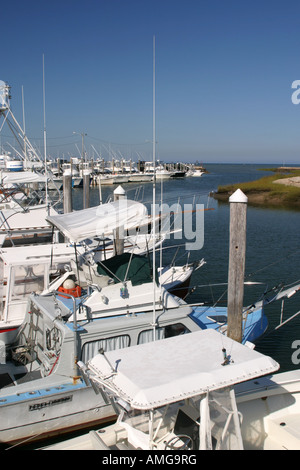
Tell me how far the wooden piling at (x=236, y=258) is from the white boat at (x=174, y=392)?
247 cm

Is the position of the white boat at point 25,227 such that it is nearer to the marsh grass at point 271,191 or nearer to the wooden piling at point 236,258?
the wooden piling at point 236,258

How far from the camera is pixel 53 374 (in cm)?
916

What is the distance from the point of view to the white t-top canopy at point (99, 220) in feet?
33.9

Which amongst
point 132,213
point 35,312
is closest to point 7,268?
point 35,312

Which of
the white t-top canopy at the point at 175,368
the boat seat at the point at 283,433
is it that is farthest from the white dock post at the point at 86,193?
the boat seat at the point at 283,433

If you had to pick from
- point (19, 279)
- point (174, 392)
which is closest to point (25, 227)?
point (19, 279)

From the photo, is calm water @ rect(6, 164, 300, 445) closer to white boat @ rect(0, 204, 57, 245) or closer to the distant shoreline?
white boat @ rect(0, 204, 57, 245)

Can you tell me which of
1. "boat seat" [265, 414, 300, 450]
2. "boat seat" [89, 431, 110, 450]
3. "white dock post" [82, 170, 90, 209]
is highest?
"white dock post" [82, 170, 90, 209]

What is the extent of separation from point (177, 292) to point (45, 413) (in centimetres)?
803

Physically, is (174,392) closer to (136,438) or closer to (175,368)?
(175,368)

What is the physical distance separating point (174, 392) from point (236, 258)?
4.13 metres

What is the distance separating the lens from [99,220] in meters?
10.9

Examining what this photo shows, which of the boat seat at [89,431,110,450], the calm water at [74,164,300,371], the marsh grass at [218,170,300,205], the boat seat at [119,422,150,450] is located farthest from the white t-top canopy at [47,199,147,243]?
the marsh grass at [218,170,300,205]

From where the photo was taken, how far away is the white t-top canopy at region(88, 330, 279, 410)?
5.78m
